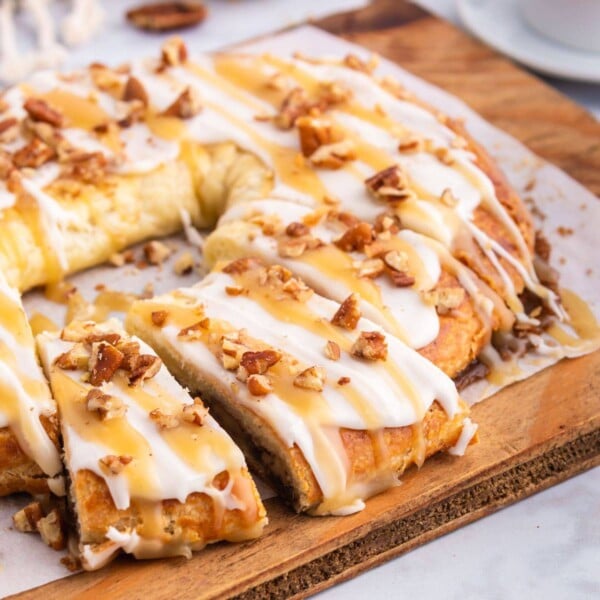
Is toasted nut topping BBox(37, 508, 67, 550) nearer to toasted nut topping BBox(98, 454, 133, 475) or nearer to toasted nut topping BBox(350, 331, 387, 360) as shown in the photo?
toasted nut topping BBox(98, 454, 133, 475)

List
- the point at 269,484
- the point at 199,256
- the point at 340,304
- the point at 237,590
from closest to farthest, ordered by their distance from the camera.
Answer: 1. the point at 237,590
2. the point at 269,484
3. the point at 340,304
4. the point at 199,256

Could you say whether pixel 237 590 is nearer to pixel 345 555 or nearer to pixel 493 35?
pixel 345 555

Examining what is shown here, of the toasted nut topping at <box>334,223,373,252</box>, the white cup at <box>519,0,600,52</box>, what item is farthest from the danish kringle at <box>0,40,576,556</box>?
the white cup at <box>519,0,600,52</box>

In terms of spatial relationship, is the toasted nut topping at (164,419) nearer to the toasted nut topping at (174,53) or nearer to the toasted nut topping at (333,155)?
the toasted nut topping at (333,155)

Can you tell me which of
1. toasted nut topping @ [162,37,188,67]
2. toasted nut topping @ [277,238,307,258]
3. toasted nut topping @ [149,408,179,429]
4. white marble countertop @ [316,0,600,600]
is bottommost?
white marble countertop @ [316,0,600,600]

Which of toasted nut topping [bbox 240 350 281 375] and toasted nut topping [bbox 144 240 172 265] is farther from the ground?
toasted nut topping [bbox 240 350 281 375]

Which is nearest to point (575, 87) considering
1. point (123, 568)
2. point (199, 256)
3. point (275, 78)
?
point (275, 78)
